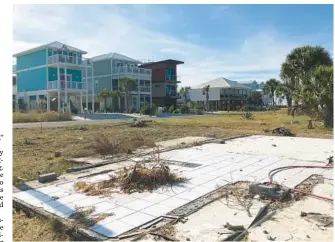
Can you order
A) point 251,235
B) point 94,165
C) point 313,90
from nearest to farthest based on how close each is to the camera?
point 251,235, point 94,165, point 313,90

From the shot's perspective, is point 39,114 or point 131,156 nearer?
point 131,156

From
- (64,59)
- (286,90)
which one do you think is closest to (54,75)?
(64,59)

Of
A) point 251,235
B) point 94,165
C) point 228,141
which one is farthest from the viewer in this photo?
point 228,141

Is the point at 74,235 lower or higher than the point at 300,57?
lower

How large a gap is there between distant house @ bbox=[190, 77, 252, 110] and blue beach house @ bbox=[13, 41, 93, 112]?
1175 inches

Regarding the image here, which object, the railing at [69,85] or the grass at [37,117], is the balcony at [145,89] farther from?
the grass at [37,117]

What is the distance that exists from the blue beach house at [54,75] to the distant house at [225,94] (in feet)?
97.9

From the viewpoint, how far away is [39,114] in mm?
23797

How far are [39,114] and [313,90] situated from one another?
18.0m

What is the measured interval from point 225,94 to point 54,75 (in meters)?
35.1

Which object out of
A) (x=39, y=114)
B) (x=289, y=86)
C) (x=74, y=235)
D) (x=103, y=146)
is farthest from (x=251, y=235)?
(x=39, y=114)

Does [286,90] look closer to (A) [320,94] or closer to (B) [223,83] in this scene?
(A) [320,94]

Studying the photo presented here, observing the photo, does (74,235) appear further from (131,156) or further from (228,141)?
(228,141)

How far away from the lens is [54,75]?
107 feet
